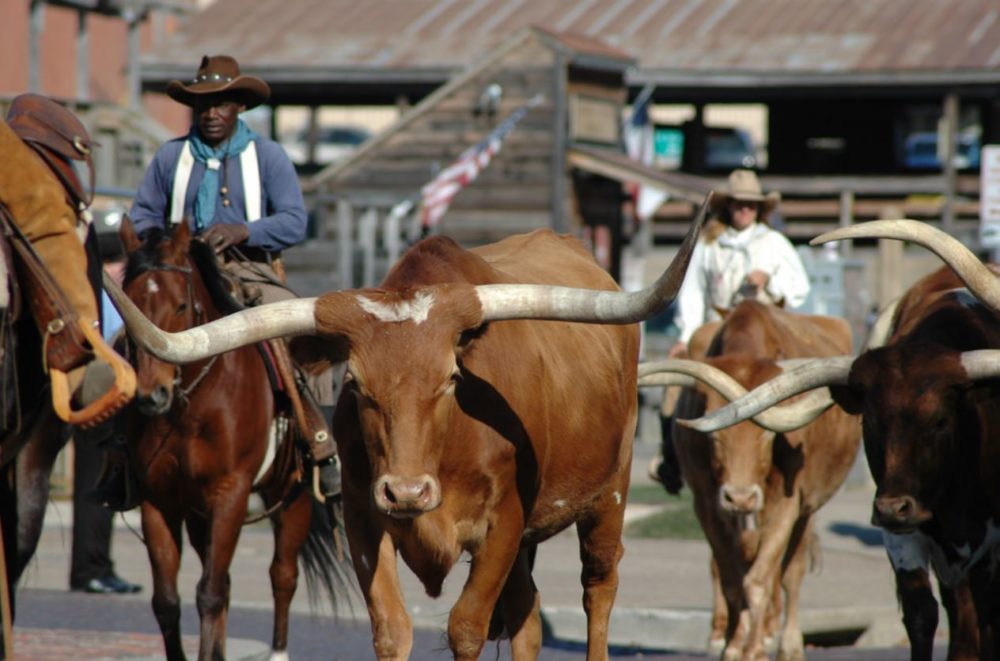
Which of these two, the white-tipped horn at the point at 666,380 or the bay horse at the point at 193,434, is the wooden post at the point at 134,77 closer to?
the white-tipped horn at the point at 666,380

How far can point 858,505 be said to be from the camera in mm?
17297

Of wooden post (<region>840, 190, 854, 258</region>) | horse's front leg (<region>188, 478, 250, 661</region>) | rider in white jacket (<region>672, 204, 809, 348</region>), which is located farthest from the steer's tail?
wooden post (<region>840, 190, 854, 258</region>)

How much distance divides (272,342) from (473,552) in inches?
92.0

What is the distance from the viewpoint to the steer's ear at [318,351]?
6184 mm

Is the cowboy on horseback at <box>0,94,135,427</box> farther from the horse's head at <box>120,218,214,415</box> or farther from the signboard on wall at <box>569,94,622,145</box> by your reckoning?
the signboard on wall at <box>569,94,622,145</box>

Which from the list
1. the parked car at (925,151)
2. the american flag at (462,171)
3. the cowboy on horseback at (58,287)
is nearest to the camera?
the cowboy on horseback at (58,287)

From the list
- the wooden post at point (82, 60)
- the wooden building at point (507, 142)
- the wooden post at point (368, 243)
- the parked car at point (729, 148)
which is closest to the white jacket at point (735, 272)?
the wooden post at point (368, 243)

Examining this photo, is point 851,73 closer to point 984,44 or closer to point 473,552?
point 984,44

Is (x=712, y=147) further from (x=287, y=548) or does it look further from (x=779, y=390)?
(x=779, y=390)

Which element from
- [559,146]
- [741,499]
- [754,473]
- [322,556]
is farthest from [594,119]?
[322,556]

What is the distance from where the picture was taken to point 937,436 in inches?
273

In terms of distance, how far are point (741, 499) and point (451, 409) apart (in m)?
3.48

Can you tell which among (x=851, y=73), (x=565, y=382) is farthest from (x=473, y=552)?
(x=851, y=73)

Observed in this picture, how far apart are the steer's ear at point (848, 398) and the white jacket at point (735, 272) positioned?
12.2ft
